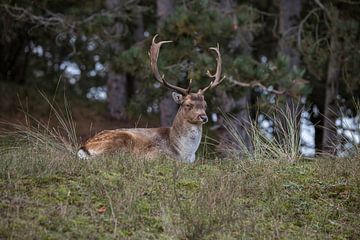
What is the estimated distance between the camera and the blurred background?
15539mm

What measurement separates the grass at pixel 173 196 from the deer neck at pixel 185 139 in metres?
1.28

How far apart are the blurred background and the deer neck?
109cm

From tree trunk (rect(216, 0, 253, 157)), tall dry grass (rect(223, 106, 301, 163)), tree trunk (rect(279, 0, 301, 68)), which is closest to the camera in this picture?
tall dry grass (rect(223, 106, 301, 163))

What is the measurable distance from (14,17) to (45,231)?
11.4 metres

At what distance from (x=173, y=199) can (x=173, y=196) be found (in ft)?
0.49

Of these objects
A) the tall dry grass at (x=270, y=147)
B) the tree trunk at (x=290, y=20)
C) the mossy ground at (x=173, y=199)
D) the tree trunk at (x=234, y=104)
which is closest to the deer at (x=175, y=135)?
the tall dry grass at (x=270, y=147)

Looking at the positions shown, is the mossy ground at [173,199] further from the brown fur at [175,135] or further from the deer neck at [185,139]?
the deer neck at [185,139]

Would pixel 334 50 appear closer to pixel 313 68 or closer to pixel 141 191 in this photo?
pixel 313 68

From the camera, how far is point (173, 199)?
7574 mm

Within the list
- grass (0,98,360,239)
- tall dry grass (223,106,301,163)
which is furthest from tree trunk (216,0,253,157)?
grass (0,98,360,239)

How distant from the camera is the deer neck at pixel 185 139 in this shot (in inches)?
427

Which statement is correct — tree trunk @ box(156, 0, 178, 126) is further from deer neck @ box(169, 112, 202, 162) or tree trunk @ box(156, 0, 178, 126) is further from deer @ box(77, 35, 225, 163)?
→ deer neck @ box(169, 112, 202, 162)

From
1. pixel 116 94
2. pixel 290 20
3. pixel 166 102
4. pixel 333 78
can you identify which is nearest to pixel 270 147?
pixel 166 102

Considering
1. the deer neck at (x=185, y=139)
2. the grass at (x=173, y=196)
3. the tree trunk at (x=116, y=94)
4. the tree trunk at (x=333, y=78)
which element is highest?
the grass at (x=173, y=196)
